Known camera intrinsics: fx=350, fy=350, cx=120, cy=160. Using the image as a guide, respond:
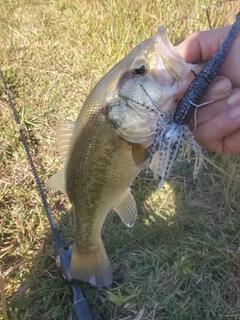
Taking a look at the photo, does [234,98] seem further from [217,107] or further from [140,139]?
[140,139]

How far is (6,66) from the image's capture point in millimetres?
3787

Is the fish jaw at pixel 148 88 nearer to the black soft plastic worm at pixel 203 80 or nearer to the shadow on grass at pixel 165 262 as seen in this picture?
the black soft plastic worm at pixel 203 80

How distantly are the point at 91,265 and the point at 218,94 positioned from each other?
47.8 inches

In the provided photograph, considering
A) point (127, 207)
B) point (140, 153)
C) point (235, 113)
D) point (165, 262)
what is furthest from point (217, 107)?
point (165, 262)

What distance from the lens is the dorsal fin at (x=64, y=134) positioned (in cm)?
173

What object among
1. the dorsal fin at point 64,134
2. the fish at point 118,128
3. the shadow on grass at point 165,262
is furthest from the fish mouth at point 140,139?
the shadow on grass at point 165,262

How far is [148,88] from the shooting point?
142 cm

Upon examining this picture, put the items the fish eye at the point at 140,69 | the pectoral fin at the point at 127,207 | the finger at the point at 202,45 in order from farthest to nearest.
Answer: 1. the pectoral fin at the point at 127,207
2. the finger at the point at 202,45
3. the fish eye at the point at 140,69

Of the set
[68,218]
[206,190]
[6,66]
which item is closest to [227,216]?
[206,190]

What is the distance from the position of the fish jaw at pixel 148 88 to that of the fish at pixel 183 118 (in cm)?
4

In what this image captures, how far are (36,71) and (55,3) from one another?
3.76 ft

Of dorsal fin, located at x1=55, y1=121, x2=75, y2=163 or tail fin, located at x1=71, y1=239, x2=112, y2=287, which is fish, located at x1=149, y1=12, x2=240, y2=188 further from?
tail fin, located at x1=71, y1=239, x2=112, y2=287

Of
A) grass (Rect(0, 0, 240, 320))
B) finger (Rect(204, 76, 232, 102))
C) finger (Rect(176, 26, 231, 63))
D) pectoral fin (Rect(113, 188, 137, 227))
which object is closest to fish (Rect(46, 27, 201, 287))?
pectoral fin (Rect(113, 188, 137, 227))

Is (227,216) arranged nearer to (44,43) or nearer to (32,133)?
(32,133)
